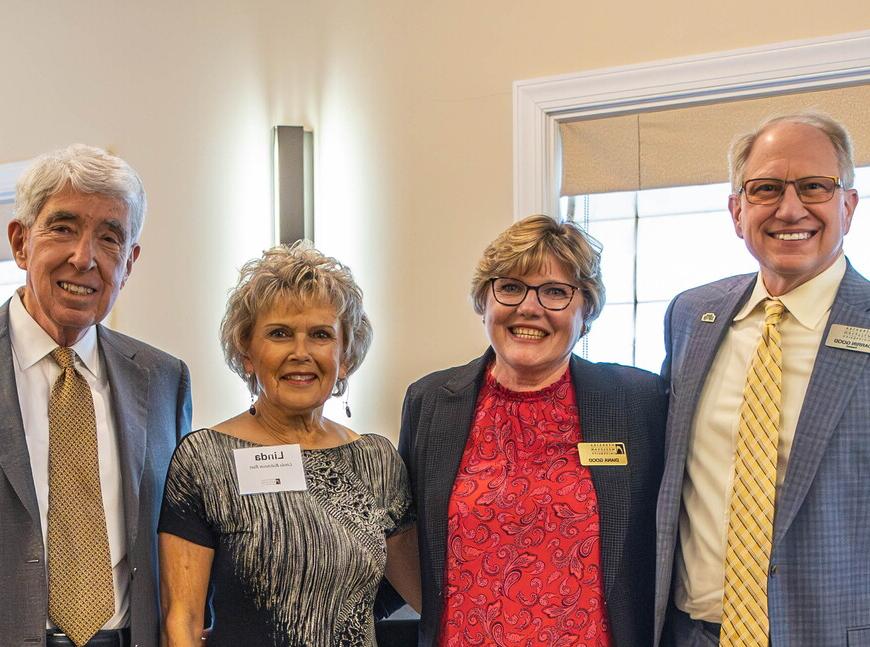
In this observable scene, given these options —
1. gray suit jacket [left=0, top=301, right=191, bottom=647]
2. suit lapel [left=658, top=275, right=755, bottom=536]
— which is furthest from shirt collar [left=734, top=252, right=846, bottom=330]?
gray suit jacket [left=0, top=301, right=191, bottom=647]

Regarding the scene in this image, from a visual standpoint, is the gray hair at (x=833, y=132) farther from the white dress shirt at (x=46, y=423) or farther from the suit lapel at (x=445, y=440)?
the white dress shirt at (x=46, y=423)

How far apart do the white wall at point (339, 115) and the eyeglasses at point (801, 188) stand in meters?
0.83

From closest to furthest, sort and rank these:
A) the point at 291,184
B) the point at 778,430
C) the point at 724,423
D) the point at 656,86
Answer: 1. the point at 778,430
2. the point at 724,423
3. the point at 656,86
4. the point at 291,184

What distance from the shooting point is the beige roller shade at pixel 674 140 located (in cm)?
263

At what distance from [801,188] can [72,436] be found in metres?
1.63

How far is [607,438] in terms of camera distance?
7.11 ft

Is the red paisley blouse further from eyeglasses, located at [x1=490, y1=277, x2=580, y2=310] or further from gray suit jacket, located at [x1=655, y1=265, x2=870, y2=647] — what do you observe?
gray suit jacket, located at [x1=655, y1=265, x2=870, y2=647]

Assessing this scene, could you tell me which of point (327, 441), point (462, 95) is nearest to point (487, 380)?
point (327, 441)

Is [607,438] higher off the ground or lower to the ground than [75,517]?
higher

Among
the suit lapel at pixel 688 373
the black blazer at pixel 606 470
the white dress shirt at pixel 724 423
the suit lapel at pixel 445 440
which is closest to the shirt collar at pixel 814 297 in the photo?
the white dress shirt at pixel 724 423

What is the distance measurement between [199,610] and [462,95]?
1.87m

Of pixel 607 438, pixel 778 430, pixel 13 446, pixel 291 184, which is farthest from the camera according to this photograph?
pixel 291 184

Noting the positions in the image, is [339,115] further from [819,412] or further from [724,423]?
[819,412]

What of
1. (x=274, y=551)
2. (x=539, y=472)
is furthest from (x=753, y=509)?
(x=274, y=551)
